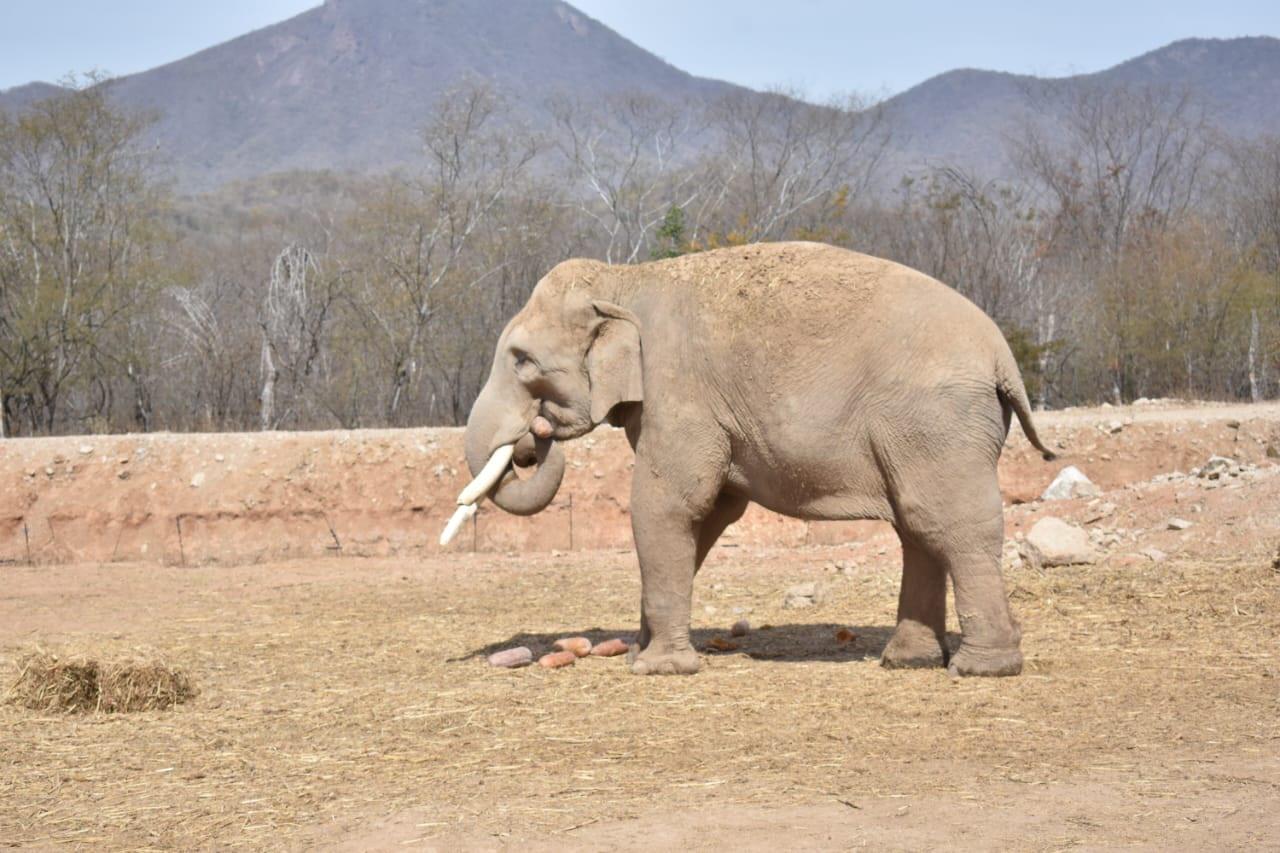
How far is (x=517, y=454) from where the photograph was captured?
9.32m

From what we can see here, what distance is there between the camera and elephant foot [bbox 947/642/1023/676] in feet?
27.4

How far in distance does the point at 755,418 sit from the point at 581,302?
1.41m

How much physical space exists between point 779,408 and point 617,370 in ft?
3.64

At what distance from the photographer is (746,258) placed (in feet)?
29.2

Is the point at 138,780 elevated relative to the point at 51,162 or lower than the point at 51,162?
lower

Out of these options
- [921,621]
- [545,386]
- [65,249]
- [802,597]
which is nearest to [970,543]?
[921,621]

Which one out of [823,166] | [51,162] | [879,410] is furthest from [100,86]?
[879,410]

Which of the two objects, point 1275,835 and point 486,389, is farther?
point 486,389

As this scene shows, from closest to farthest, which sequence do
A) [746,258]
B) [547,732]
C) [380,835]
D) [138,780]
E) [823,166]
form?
[380,835], [138,780], [547,732], [746,258], [823,166]

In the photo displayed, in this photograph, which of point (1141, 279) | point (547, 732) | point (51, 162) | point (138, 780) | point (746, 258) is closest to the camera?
point (138, 780)

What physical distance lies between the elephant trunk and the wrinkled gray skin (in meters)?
0.01

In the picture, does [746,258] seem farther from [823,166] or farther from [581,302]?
[823,166]

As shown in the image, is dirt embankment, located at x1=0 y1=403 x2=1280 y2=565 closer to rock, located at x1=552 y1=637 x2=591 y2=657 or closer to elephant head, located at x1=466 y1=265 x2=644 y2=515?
rock, located at x1=552 y1=637 x2=591 y2=657

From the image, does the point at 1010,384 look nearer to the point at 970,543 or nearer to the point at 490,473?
the point at 970,543
